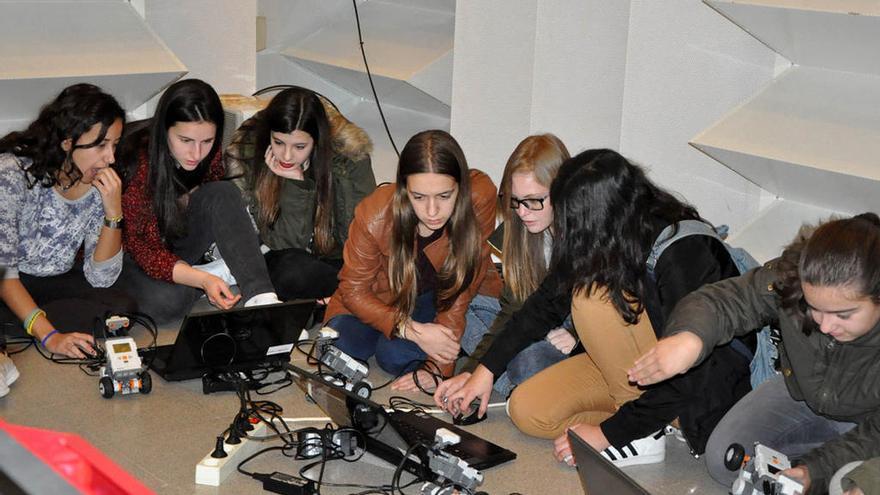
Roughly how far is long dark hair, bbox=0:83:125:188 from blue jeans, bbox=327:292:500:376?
93 cm

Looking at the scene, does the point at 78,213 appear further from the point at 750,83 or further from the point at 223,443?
the point at 750,83

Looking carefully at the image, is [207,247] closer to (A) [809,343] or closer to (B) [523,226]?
(B) [523,226]

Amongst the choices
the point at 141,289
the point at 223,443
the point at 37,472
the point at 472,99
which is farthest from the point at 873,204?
the point at 37,472

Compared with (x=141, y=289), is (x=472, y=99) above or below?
above

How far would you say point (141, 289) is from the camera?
3.44 meters

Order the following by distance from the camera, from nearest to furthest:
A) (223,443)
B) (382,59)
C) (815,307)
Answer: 1. (815,307)
2. (223,443)
3. (382,59)

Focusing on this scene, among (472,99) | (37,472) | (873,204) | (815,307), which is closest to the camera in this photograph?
(37,472)

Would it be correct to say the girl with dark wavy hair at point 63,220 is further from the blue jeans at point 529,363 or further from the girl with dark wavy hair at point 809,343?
the girl with dark wavy hair at point 809,343

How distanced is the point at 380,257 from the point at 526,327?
576 mm

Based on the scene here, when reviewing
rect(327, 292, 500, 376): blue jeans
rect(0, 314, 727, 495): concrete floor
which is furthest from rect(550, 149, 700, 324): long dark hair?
rect(327, 292, 500, 376): blue jeans

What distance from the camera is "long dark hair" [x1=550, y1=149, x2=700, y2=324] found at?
2.49 meters

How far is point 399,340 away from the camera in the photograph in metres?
3.17

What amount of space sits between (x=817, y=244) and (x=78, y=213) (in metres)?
2.19

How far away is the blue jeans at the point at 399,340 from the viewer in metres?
3.16
